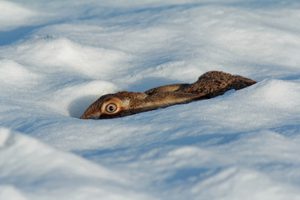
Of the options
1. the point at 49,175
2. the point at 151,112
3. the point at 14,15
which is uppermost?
the point at 14,15

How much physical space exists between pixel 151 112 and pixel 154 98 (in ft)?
1.76

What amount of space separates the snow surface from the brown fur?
24 centimetres

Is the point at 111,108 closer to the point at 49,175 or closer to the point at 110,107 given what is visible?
the point at 110,107

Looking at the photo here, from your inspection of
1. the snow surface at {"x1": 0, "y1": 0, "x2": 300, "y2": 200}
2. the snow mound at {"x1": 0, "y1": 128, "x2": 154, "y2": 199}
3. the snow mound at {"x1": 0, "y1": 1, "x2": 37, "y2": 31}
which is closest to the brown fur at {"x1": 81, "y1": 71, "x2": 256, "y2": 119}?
the snow surface at {"x1": 0, "y1": 0, "x2": 300, "y2": 200}

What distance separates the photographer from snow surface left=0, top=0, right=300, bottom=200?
277 centimetres

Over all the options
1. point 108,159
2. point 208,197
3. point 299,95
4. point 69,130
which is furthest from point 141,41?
point 208,197

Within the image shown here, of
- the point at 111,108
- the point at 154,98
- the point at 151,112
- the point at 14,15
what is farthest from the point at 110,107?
the point at 14,15

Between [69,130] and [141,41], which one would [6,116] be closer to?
[69,130]

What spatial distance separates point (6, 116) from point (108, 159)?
1.21 m

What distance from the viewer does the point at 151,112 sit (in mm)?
3932

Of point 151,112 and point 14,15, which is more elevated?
point 14,15

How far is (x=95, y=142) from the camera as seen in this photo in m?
3.42

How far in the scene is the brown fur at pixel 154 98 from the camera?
441 cm

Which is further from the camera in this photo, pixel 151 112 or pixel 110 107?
pixel 110 107
